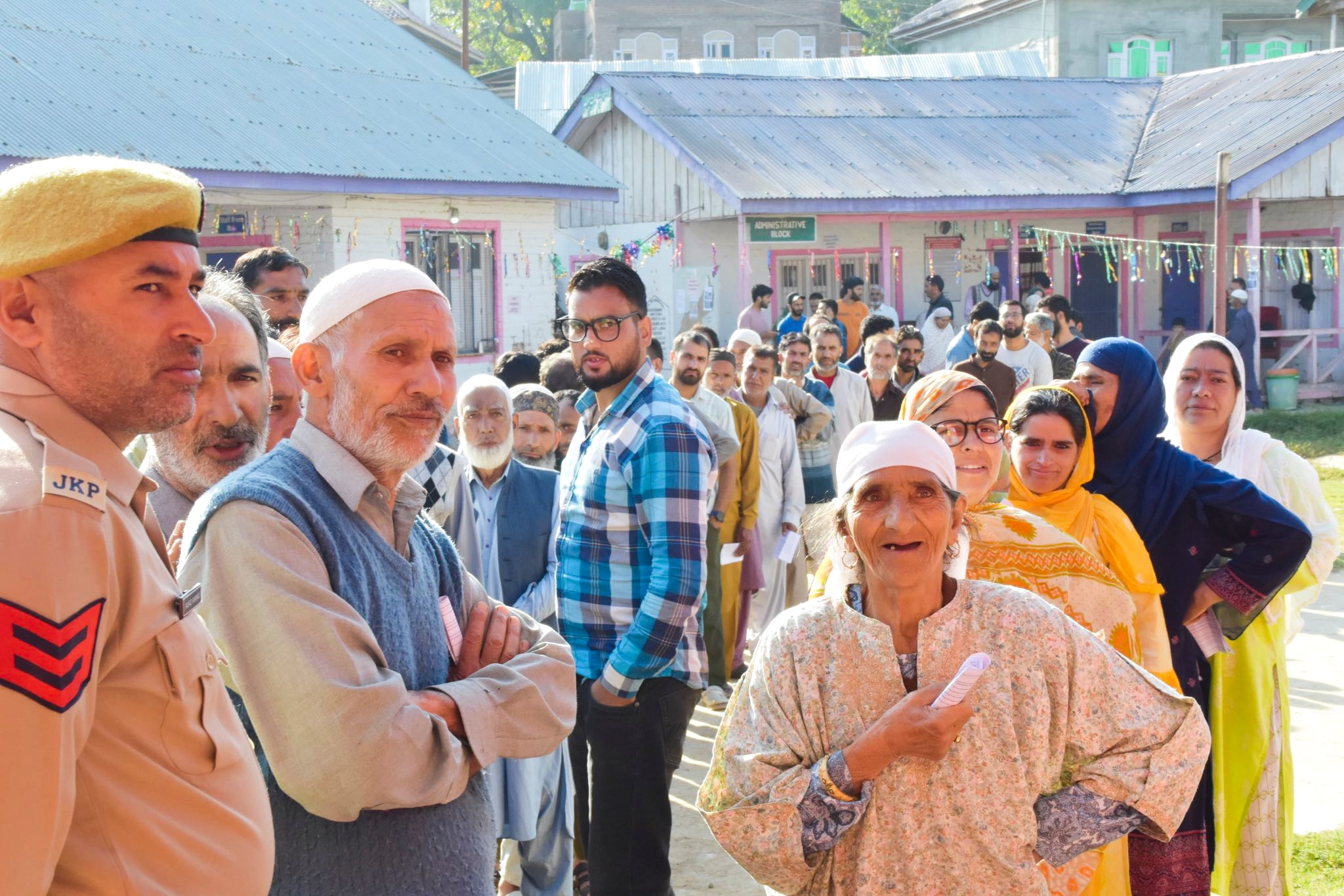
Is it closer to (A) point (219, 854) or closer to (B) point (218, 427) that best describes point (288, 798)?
(A) point (219, 854)

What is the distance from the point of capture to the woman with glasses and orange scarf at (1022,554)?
358cm

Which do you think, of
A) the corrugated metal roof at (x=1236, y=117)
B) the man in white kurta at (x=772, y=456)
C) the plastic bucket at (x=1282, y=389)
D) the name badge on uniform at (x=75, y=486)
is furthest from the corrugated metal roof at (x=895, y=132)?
the name badge on uniform at (x=75, y=486)

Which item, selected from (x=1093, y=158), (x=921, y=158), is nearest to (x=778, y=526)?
(x=921, y=158)

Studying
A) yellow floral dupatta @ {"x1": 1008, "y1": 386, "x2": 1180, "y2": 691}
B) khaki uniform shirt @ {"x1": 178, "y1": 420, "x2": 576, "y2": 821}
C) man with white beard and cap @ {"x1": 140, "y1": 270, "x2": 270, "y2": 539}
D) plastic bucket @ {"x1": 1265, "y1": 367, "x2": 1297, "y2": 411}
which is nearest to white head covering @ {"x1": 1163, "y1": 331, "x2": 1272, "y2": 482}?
yellow floral dupatta @ {"x1": 1008, "y1": 386, "x2": 1180, "y2": 691}

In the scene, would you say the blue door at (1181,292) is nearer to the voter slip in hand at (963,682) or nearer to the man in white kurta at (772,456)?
the man in white kurta at (772,456)

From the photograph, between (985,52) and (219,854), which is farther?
(985,52)

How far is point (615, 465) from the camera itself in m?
4.15

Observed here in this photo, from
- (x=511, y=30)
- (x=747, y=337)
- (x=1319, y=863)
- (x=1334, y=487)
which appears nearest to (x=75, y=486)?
(x=1319, y=863)

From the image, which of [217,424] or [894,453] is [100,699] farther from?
[894,453]

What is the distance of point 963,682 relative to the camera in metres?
2.58

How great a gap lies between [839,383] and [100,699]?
26.5ft

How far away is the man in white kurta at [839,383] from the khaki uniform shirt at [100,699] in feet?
25.3

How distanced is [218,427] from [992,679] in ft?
6.20

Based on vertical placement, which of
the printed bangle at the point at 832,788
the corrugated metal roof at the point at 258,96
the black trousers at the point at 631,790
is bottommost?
the black trousers at the point at 631,790
